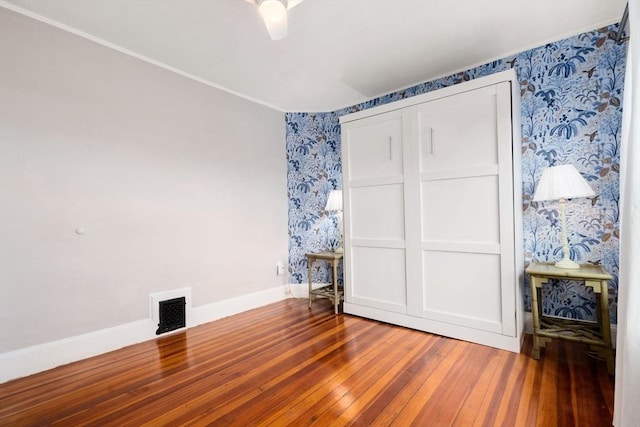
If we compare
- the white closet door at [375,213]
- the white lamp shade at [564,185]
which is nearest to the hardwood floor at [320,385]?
the white closet door at [375,213]

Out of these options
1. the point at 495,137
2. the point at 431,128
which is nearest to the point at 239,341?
the point at 431,128

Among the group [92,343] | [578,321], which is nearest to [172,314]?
[92,343]

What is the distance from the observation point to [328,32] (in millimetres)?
2260

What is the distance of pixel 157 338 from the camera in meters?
2.60

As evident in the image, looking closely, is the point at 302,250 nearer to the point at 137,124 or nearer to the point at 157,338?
the point at 157,338

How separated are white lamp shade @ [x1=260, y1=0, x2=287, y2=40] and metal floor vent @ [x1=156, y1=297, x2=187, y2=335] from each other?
2.39 m

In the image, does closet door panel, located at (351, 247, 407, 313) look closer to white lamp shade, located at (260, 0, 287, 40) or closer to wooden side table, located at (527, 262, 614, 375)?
wooden side table, located at (527, 262, 614, 375)

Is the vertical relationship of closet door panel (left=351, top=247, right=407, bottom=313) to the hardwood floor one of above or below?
above

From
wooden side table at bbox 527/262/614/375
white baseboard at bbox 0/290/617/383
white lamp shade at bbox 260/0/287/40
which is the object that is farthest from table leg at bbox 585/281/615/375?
white lamp shade at bbox 260/0/287/40

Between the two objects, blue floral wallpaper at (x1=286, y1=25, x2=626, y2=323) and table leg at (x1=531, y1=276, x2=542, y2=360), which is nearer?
table leg at (x1=531, y1=276, x2=542, y2=360)

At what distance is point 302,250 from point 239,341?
1.54 m

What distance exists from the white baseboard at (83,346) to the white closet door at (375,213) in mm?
1510

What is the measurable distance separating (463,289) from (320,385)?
138 centimetres

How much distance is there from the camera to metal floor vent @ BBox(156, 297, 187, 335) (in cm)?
264
